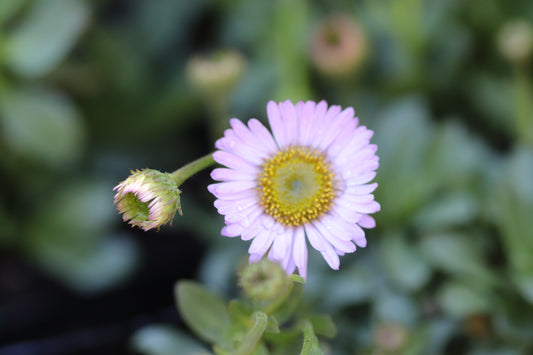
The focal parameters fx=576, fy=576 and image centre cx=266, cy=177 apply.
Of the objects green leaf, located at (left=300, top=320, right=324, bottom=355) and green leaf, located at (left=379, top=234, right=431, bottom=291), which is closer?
green leaf, located at (left=300, top=320, right=324, bottom=355)

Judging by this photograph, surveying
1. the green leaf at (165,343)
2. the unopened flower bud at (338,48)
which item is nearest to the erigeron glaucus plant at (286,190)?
the green leaf at (165,343)

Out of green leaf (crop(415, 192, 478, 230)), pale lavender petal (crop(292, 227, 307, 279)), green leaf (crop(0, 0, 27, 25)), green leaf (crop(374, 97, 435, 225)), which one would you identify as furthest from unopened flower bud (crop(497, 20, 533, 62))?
green leaf (crop(0, 0, 27, 25))

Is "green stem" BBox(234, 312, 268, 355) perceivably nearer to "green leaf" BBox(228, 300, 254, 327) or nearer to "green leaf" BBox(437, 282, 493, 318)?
"green leaf" BBox(228, 300, 254, 327)

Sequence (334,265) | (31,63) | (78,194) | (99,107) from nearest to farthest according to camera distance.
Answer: (334,265), (31,63), (78,194), (99,107)

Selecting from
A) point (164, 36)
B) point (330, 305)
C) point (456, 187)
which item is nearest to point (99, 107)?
point (164, 36)

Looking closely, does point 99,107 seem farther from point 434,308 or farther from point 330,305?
point 434,308

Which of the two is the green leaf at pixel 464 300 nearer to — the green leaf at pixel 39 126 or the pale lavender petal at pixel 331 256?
the pale lavender petal at pixel 331 256
